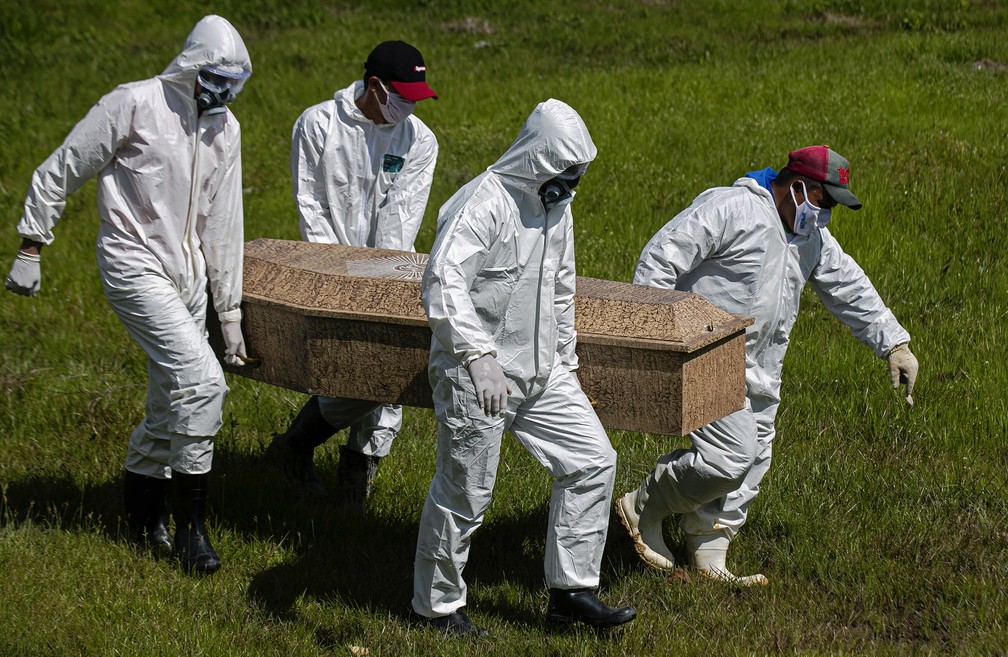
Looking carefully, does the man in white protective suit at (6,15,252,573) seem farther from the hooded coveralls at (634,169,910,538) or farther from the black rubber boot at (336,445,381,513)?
the hooded coveralls at (634,169,910,538)

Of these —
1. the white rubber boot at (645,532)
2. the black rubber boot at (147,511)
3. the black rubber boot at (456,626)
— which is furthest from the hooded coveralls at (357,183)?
the black rubber boot at (456,626)

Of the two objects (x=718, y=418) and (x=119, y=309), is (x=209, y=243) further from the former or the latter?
(x=718, y=418)

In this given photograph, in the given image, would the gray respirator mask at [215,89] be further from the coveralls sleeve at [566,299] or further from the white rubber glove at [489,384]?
the white rubber glove at [489,384]

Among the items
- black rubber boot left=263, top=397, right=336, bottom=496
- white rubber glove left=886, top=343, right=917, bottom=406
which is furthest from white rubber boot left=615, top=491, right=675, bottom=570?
black rubber boot left=263, top=397, right=336, bottom=496

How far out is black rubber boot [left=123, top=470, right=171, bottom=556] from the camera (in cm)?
591

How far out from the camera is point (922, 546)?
19.5 feet

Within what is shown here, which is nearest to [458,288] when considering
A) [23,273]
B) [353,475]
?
[23,273]

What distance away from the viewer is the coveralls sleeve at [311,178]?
6.29 m

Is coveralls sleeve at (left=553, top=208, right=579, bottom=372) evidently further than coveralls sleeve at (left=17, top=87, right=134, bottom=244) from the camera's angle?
No

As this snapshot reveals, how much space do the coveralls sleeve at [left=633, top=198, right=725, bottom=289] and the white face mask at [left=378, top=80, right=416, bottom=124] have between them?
5.19ft

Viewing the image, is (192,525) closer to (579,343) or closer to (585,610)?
(585,610)

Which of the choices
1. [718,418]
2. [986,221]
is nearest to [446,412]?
[718,418]

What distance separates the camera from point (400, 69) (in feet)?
20.2

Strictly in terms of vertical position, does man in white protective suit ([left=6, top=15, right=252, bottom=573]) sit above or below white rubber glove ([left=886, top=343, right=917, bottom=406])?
above
